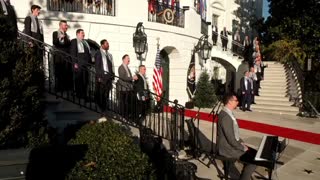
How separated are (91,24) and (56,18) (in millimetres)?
1174

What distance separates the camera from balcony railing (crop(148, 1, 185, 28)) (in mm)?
15648

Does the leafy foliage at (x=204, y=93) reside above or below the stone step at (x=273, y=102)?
above

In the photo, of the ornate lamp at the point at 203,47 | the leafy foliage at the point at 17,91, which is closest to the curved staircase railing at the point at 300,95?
the ornate lamp at the point at 203,47

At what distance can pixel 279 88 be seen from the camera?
20.1 meters

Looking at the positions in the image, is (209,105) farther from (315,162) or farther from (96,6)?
(315,162)

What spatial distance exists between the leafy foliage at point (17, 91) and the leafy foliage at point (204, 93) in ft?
39.8

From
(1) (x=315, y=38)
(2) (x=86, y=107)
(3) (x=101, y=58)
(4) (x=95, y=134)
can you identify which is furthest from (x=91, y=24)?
(1) (x=315, y=38)

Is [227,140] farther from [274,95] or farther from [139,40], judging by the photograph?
[274,95]

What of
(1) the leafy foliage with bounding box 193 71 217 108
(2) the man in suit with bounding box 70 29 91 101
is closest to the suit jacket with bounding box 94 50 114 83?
(2) the man in suit with bounding box 70 29 91 101

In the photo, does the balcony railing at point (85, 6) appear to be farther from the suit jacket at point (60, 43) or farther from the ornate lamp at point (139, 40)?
the suit jacket at point (60, 43)

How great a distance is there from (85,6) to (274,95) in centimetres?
1007

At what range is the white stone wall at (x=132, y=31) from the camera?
42.0 ft

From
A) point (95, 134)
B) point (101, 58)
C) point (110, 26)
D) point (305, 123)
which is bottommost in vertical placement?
point (305, 123)

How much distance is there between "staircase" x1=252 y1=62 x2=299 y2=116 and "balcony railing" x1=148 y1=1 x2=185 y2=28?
17.3 feet
